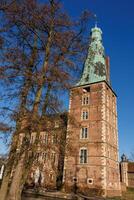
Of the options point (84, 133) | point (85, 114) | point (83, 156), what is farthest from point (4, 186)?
point (85, 114)

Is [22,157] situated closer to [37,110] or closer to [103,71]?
[37,110]

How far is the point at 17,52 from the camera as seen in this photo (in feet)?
35.1

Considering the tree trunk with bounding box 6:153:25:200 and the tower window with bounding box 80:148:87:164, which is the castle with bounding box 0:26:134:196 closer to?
the tower window with bounding box 80:148:87:164

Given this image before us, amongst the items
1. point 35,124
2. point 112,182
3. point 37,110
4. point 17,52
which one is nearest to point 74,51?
point 17,52

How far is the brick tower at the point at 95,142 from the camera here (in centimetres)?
2845

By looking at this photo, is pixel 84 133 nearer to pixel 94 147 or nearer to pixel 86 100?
pixel 94 147

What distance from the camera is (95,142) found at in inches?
1195

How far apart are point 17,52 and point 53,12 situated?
11.2 feet

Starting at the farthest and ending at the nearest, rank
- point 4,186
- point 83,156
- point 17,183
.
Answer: point 83,156 → point 4,186 → point 17,183

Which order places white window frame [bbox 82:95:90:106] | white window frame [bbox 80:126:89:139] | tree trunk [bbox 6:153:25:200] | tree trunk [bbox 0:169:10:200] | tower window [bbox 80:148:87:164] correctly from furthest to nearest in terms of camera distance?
white window frame [bbox 82:95:90:106]
white window frame [bbox 80:126:89:139]
tower window [bbox 80:148:87:164]
tree trunk [bbox 0:169:10:200]
tree trunk [bbox 6:153:25:200]

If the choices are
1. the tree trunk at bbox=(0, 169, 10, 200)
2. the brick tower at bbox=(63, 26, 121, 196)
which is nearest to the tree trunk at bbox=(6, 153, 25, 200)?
the tree trunk at bbox=(0, 169, 10, 200)

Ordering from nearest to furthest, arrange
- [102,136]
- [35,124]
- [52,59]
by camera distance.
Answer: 1. [35,124]
2. [52,59]
3. [102,136]

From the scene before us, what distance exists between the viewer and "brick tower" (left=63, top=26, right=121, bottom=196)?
28453 millimetres

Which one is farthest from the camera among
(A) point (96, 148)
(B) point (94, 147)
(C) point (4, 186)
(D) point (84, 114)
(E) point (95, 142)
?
(D) point (84, 114)
